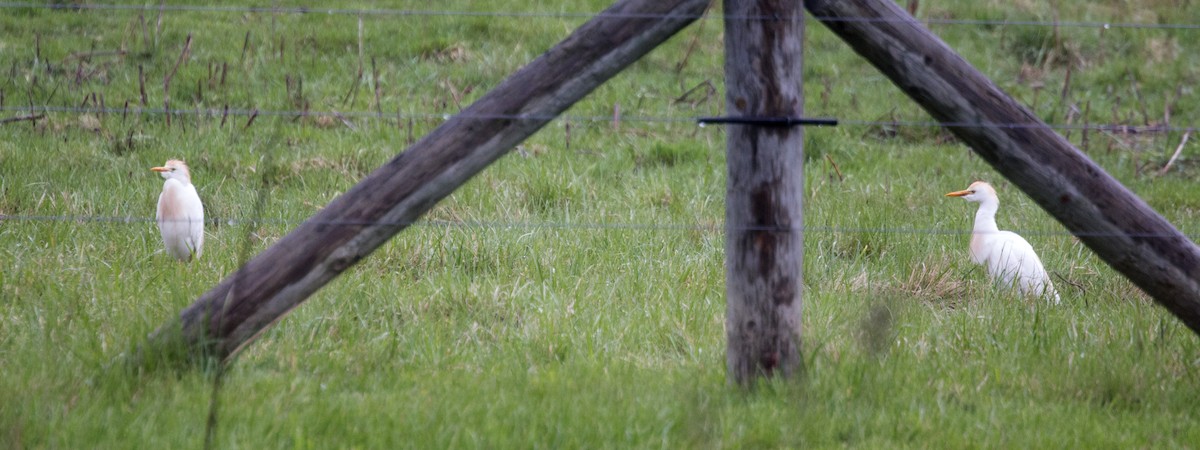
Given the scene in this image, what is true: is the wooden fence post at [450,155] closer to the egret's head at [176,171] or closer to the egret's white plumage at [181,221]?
the egret's white plumage at [181,221]

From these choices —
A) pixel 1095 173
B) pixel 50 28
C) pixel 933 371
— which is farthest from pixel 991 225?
pixel 50 28

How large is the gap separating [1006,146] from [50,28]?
8648 mm

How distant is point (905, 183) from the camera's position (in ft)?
24.4

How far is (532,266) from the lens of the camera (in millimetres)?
5195

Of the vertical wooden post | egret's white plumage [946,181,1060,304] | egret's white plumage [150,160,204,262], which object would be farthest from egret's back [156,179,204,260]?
egret's white plumage [946,181,1060,304]

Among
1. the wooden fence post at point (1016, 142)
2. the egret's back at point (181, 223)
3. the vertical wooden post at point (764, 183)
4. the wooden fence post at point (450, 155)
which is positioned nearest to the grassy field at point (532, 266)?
the egret's back at point (181, 223)

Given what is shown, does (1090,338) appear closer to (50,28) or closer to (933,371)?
(933,371)

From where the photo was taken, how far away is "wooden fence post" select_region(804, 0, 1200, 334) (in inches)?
127

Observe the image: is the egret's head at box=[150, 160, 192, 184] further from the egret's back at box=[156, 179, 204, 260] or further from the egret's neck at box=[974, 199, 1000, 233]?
the egret's neck at box=[974, 199, 1000, 233]

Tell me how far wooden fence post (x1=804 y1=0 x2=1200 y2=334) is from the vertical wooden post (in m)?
0.19

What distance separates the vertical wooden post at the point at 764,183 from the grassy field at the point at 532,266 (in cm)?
Answer: 20

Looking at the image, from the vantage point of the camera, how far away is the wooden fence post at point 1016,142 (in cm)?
323

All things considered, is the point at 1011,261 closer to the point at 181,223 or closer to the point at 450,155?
the point at 450,155

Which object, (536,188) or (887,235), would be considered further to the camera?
(536,188)
